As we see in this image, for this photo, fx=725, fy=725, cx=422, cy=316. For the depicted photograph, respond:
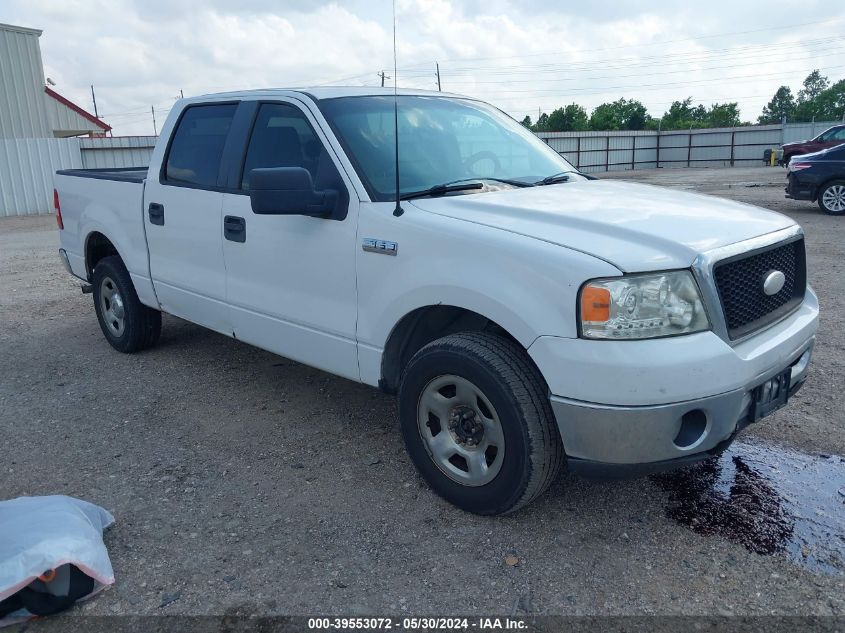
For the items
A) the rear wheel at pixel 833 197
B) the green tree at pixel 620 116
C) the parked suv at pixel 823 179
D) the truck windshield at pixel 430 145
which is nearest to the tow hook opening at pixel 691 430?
the truck windshield at pixel 430 145

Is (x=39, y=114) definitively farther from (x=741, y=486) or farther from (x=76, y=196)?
(x=741, y=486)

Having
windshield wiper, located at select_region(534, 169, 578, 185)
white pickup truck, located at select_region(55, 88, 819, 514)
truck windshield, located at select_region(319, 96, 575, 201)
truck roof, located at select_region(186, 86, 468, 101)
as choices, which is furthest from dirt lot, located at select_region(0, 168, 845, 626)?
truck roof, located at select_region(186, 86, 468, 101)

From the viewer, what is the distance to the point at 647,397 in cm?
263

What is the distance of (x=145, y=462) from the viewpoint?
12.8ft

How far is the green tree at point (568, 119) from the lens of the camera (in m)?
54.1

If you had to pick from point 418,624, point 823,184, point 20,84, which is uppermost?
point 20,84

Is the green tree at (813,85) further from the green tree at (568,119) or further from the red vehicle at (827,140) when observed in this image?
the red vehicle at (827,140)

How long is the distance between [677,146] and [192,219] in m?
36.9

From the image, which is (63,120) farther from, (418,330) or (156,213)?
(418,330)

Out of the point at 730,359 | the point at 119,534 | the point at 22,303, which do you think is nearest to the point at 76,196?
the point at 22,303

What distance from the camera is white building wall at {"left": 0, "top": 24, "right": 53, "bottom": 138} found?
2230cm

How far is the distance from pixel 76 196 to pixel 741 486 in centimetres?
531

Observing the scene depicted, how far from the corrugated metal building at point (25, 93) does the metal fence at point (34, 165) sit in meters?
5.22

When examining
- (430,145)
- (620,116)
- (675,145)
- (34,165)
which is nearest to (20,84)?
(34,165)
